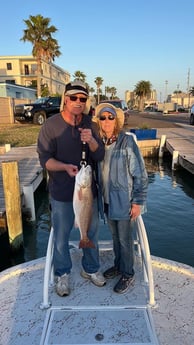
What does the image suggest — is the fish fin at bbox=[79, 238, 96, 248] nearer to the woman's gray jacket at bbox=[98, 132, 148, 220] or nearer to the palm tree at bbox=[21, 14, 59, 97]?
the woman's gray jacket at bbox=[98, 132, 148, 220]

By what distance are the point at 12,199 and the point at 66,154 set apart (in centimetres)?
344

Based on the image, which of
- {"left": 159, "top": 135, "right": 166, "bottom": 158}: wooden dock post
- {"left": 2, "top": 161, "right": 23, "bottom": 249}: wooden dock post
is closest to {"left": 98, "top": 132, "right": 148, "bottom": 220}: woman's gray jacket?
{"left": 2, "top": 161, "right": 23, "bottom": 249}: wooden dock post

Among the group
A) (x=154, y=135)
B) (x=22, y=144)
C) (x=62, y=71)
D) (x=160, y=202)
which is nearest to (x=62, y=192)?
(x=160, y=202)

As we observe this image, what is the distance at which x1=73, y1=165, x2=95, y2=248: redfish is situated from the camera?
8.48 feet

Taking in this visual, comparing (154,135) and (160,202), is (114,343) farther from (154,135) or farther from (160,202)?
(154,135)

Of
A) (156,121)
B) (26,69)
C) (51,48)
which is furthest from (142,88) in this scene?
(156,121)

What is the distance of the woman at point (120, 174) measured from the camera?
2881mm

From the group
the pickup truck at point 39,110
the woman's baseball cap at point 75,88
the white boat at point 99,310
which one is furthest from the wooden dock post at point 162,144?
the woman's baseball cap at point 75,88

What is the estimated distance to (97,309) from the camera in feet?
9.33

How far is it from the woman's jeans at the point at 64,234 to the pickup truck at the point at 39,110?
19.6 m

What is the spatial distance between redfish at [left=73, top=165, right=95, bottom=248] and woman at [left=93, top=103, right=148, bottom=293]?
0.28 meters

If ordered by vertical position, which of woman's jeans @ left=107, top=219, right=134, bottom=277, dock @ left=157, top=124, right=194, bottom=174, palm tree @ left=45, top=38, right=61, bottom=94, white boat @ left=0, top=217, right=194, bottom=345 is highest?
palm tree @ left=45, top=38, right=61, bottom=94

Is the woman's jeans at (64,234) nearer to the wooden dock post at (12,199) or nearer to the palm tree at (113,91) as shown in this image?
the wooden dock post at (12,199)

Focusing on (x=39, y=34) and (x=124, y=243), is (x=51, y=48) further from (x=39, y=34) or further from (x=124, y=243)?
(x=124, y=243)
